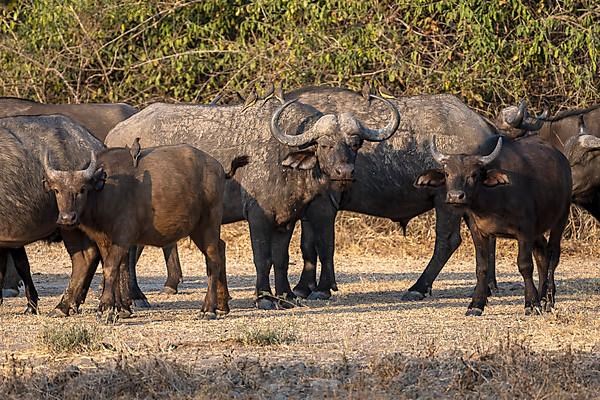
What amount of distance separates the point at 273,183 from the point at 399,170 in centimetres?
166

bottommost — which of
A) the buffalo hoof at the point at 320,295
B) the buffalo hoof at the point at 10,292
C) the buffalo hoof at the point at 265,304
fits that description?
the buffalo hoof at the point at 320,295

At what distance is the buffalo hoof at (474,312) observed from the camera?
11.5 m

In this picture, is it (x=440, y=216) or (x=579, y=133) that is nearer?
(x=440, y=216)

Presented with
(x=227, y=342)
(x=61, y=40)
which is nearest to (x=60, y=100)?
(x=61, y=40)

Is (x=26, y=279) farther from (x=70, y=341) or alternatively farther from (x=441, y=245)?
(x=441, y=245)

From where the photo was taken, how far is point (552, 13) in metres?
19.0

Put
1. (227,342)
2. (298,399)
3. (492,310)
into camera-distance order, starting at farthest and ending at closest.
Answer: (492,310)
(227,342)
(298,399)

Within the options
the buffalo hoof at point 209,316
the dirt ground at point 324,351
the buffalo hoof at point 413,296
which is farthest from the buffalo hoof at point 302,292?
the buffalo hoof at point 209,316

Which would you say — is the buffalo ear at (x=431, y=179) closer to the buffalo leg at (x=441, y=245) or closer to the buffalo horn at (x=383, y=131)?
the buffalo horn at (x=383, y=131)

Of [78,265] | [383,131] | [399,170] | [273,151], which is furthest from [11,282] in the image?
[383,131]

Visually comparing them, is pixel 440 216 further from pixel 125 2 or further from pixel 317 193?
pixel 125 2

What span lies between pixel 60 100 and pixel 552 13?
24.2 ft

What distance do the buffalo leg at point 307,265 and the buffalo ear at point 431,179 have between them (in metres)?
2.33

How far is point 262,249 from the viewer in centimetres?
1255
